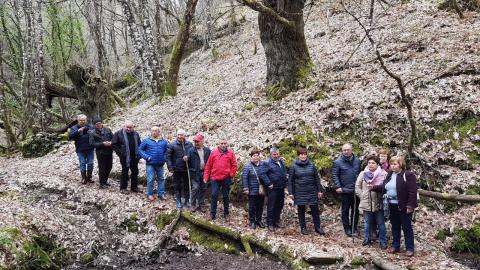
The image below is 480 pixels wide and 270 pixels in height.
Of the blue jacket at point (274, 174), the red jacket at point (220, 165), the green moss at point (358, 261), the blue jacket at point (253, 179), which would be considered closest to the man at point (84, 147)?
the red jacket at point (220, 165)

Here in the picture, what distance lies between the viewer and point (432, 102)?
10.4m

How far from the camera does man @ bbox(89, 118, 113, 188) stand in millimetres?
10711

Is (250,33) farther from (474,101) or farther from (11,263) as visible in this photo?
(11,263)

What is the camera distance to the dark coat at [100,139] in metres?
10.7

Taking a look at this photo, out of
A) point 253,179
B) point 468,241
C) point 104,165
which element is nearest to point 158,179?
point 104,165

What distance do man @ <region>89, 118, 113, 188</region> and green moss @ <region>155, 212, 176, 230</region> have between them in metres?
2.65

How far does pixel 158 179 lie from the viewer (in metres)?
10.3

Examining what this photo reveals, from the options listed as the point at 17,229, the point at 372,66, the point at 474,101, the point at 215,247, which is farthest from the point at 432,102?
the point at 17,229

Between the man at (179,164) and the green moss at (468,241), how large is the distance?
17.7 feet

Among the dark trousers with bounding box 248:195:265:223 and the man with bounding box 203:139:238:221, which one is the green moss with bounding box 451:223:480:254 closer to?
the dark trousers with bounding box 248:195:265:223

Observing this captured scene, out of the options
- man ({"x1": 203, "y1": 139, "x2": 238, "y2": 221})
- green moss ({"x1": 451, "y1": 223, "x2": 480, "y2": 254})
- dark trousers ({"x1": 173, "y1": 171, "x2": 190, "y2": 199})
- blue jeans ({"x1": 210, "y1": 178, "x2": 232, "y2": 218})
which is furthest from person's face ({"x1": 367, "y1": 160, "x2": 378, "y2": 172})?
dark trousers ({"x1": 173, "y1": 171, "x2": 190, "y2": 199})

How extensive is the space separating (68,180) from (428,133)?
9.07m

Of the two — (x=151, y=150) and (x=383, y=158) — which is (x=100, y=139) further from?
(x=383, y=158)

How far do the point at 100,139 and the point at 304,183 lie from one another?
5.30 metres
